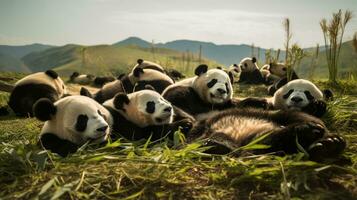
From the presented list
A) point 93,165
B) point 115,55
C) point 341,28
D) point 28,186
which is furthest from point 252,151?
point 115,55

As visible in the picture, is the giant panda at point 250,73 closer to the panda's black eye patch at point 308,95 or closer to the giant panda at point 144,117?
the panda's black eye patch at point 308,95

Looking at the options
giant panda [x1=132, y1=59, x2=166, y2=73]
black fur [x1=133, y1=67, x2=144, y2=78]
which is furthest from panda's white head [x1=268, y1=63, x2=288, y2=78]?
black fur [x1=133, y1=67, x2=144, y2=78]

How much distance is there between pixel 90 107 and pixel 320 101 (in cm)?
269

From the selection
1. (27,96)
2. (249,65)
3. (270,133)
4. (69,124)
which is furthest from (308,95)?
(249,65)

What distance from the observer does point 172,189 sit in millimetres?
2533

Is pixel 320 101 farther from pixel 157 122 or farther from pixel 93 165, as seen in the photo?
pixel 93 165

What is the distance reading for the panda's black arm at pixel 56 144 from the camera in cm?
403

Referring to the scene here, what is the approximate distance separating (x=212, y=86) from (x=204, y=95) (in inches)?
8.4

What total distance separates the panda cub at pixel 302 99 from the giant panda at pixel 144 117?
1.35 m

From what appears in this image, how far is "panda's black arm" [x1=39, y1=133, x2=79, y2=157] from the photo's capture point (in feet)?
13.2

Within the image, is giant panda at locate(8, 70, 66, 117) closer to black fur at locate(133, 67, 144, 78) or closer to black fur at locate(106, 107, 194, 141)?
black fur at locate(133, 67, 144, 78)

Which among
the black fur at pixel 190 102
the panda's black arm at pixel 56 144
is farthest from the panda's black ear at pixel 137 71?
the panda's black arm at pixel 56 144

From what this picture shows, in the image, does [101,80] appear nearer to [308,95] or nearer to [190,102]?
[190,102]

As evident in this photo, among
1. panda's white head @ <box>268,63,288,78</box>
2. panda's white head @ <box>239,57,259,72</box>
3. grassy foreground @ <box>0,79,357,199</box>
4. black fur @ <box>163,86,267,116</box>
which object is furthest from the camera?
panda's white head @ <box>239,57,259,72</box>
